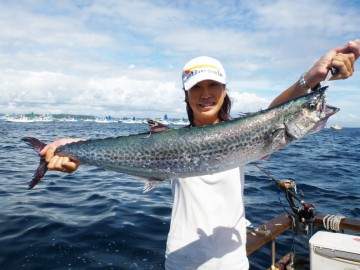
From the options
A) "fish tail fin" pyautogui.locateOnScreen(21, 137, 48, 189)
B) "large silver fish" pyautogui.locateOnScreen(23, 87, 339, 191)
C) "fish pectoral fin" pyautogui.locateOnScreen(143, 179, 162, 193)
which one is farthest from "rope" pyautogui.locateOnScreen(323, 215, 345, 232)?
"fish tail fin" pyautogui.locateOnScreen(21, 137, 48, 189)

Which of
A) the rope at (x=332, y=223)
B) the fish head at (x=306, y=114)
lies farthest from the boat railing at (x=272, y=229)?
the fish head at (x=306, y=114)

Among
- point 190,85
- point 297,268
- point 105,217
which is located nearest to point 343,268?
point 297,268

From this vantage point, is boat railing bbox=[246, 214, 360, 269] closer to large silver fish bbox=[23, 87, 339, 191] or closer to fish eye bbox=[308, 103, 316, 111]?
large silver fish bbox=[23, 87, 339, 191]

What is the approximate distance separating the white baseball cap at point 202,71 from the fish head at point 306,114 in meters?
0.90

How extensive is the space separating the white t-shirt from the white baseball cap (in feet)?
3.63

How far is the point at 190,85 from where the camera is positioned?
358cm

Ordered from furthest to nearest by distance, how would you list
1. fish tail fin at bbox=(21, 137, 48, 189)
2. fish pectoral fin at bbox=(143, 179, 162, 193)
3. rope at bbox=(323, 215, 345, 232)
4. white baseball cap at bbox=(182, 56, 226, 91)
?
rope at bbox=(323, 215, 345, 232)
fish tail fin at bbox=(21, 137, 48, 189)
fish pectoral fin at bbox=(143, 179, 162, 193)
white baseball cap at bbox=(182, 56, 226, 91)

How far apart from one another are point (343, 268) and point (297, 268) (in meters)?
1.67

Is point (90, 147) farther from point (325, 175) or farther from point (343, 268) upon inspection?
point (325, 175)

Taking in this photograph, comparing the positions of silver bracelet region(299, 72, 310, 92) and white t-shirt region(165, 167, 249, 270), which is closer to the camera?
white t-shirt region(165, 167, 249, 270)

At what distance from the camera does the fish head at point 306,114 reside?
362 centimetres

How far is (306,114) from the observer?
364 centimetres

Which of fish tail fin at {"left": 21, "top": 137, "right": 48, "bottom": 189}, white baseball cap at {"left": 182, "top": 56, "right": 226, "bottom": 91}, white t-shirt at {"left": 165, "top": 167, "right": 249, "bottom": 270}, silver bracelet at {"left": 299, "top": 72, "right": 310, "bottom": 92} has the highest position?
white baseball cap at {"left": 182, "top": 56, "right": 226, "bottom": 91}

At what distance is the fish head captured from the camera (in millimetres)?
3621
